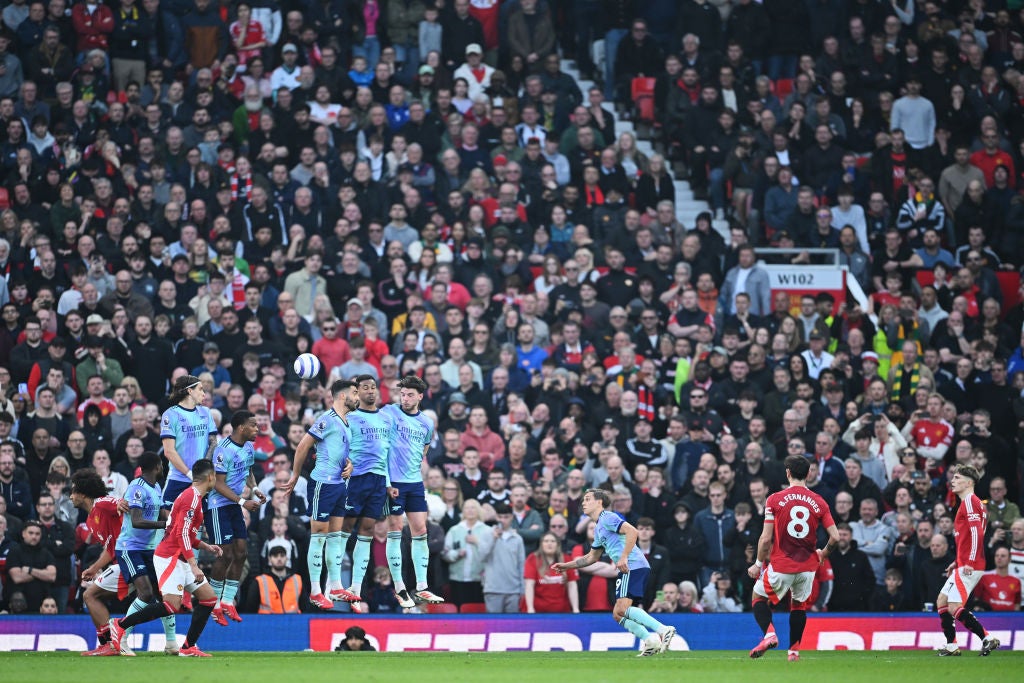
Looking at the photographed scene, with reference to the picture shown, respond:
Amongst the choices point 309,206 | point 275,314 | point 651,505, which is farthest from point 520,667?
point 309,206

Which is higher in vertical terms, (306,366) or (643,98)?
(643,98)

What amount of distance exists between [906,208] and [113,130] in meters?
14.4

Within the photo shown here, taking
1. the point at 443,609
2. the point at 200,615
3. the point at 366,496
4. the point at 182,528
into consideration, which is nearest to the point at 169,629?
the point at 200,615

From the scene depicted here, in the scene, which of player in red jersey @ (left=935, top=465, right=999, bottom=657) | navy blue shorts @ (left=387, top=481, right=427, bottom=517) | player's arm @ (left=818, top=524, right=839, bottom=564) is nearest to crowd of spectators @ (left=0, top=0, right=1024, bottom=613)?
navy blue shorts @ (left=387, top=481, right=427, bottom=517)

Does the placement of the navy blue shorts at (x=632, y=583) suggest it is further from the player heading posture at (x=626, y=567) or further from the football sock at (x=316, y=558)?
the football sock at (x=316, y=558)

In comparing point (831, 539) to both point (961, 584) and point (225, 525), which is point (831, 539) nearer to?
point (961, 584)

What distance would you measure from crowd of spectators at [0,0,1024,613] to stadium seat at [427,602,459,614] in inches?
6.2

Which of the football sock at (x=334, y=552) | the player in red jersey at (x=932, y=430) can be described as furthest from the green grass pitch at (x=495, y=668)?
the player in red jersey at (x=932, y=430)

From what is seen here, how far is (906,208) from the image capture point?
2889 centimetres

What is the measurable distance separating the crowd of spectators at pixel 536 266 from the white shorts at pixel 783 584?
4151 millimetres

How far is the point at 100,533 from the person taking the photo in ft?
59.8

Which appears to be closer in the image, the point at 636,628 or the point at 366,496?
the point at 636,628

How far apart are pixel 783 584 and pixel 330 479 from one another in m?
5.43

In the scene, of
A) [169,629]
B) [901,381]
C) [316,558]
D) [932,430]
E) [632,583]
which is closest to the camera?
[169,629]
